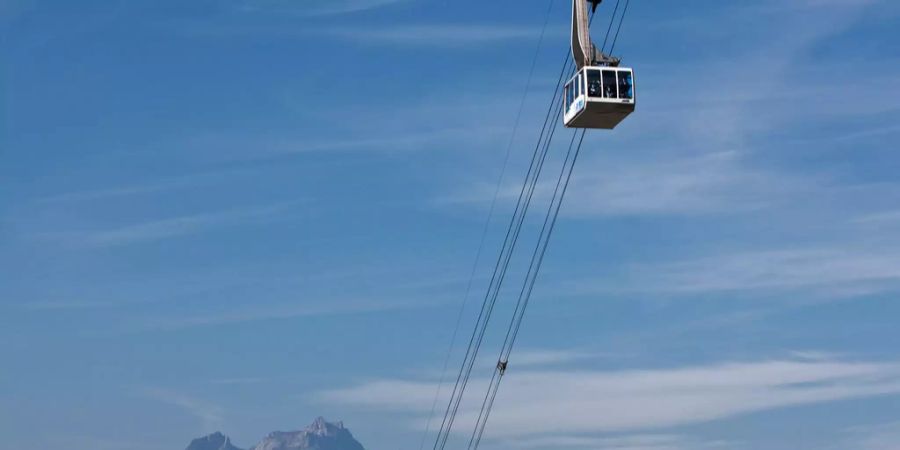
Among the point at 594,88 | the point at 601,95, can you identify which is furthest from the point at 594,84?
the point at 601,95

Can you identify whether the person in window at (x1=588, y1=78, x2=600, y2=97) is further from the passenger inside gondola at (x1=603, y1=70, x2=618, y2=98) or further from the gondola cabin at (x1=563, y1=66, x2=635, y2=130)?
the passenger inside gondola at (x1=603, y1=70, x2=618, y2=98)

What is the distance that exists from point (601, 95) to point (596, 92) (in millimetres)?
663

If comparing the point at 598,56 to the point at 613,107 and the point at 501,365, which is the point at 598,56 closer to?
the point at 613,107

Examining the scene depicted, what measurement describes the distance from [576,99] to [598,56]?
227 inches

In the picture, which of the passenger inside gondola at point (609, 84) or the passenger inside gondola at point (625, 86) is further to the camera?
the passenger inside gondola at point (609, 84)

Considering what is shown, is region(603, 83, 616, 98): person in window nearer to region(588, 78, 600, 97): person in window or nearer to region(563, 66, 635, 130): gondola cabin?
region(563, 66, 635, 130): gondola cabin

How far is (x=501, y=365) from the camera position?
5817 inches

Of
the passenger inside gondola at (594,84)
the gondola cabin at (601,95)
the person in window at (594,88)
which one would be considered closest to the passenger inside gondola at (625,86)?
the gondola cabin at (601,95)

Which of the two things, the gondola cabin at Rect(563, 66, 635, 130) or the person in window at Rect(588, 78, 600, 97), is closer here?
the gondola cabin at Rect(563, 66, 635, 130)

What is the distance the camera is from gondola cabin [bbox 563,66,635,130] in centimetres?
12275

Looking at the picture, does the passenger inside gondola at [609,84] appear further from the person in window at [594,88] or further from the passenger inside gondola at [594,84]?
the person in window at [594,88]

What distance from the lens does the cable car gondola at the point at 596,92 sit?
403 feet

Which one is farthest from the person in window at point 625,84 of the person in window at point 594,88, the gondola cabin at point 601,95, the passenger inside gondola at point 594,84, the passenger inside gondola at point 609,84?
the person in window at point 594,88

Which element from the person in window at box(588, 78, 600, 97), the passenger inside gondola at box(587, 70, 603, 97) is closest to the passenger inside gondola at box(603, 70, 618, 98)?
the passenger inside gondola at box(587, 70, 603, 97)
